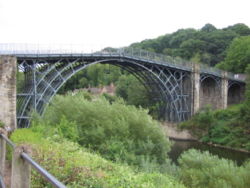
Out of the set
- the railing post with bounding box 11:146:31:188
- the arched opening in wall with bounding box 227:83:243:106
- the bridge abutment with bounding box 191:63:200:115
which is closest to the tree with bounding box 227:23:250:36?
the arched opening in wall with bounding box 227:83:243:106

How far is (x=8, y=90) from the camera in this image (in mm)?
19359

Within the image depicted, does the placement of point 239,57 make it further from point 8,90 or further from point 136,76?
point 8,90

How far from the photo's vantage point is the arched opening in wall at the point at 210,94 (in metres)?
43.2

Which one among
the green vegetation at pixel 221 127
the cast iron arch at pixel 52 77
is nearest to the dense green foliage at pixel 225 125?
A: the green vegetation at pixel 221 127

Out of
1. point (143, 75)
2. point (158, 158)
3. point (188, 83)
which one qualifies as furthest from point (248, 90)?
point (158, 158)

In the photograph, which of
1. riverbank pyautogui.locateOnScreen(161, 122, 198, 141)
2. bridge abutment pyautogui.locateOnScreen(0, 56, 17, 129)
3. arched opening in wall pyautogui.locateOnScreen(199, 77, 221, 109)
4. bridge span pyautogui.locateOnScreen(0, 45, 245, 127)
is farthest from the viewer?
arched opening in wall pyautogui.locateOnScreen(199, 77, 221, 109)

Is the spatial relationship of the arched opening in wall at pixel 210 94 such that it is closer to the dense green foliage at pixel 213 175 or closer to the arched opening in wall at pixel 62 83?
the arched opening in wall at pixel 62 83

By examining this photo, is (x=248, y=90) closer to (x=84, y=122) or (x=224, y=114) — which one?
(x=224, y=114)

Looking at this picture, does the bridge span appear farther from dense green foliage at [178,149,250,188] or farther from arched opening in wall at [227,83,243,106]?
dense green foliage at [178,149,250,188]

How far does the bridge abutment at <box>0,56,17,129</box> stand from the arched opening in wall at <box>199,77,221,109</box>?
31685 millimetres

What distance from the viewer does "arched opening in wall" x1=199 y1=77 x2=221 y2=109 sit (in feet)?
142

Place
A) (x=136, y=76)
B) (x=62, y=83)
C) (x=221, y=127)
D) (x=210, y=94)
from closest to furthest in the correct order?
(x=62, y=83)
(x=221, y=127)
(x=136, y=76)
(x=210, y=94)

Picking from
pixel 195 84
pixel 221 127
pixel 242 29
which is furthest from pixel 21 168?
pixel 242 29

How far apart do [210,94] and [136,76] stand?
47.7 feet
